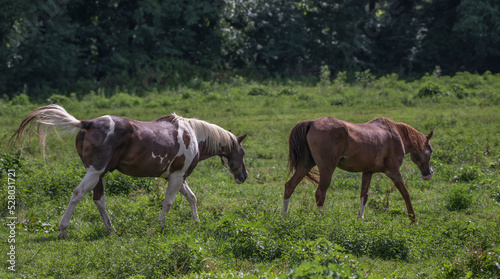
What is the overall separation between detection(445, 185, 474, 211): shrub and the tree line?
17.5 m

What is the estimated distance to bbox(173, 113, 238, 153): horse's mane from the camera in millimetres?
9086

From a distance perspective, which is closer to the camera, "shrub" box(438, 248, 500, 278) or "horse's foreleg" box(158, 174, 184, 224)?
"shrub" box(438, 248, 500, 278)

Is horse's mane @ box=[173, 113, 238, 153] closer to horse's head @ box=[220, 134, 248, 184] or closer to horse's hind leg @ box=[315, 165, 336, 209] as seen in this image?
horse's head @ box=[220, 134, 248, 184]

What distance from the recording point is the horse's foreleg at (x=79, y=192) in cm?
780

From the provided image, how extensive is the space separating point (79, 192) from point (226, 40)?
71.4ft

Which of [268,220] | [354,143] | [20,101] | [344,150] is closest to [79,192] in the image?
[268,220]

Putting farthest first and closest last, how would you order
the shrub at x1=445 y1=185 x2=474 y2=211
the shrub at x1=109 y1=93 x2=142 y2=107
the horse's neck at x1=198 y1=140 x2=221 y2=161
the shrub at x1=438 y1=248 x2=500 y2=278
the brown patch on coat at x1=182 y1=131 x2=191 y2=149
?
the shrub at x1=109 y1=93 x2=142 y2=107
the shrub at x1=445 y1=185 x2=474 y2=211
the horse's neck at x1=198 y1=140 x2=221 y2=161
the brown patch on coat at x1=182 y1=131 x2=191 y2=149
the shrub at x1=438 y1=248 x2=500 y2=278

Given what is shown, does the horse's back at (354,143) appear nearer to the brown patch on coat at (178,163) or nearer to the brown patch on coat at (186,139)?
the brown patch on coat at (186,139)

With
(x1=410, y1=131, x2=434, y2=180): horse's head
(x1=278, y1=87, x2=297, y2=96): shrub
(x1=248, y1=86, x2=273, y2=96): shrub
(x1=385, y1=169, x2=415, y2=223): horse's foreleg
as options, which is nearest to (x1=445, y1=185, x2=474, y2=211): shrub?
(x1=410, y1=131, x2=434, y2=180): horse's head

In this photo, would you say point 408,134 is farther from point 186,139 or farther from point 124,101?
point 124,101

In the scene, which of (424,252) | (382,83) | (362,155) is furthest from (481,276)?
(382,83)

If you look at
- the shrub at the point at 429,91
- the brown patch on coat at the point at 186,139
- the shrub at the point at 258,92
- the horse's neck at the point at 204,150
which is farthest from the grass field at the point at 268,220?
the shrub at the point at 258,92

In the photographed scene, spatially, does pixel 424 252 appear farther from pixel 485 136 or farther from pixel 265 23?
pixel 265 23

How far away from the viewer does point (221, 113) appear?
19016 millimetres
